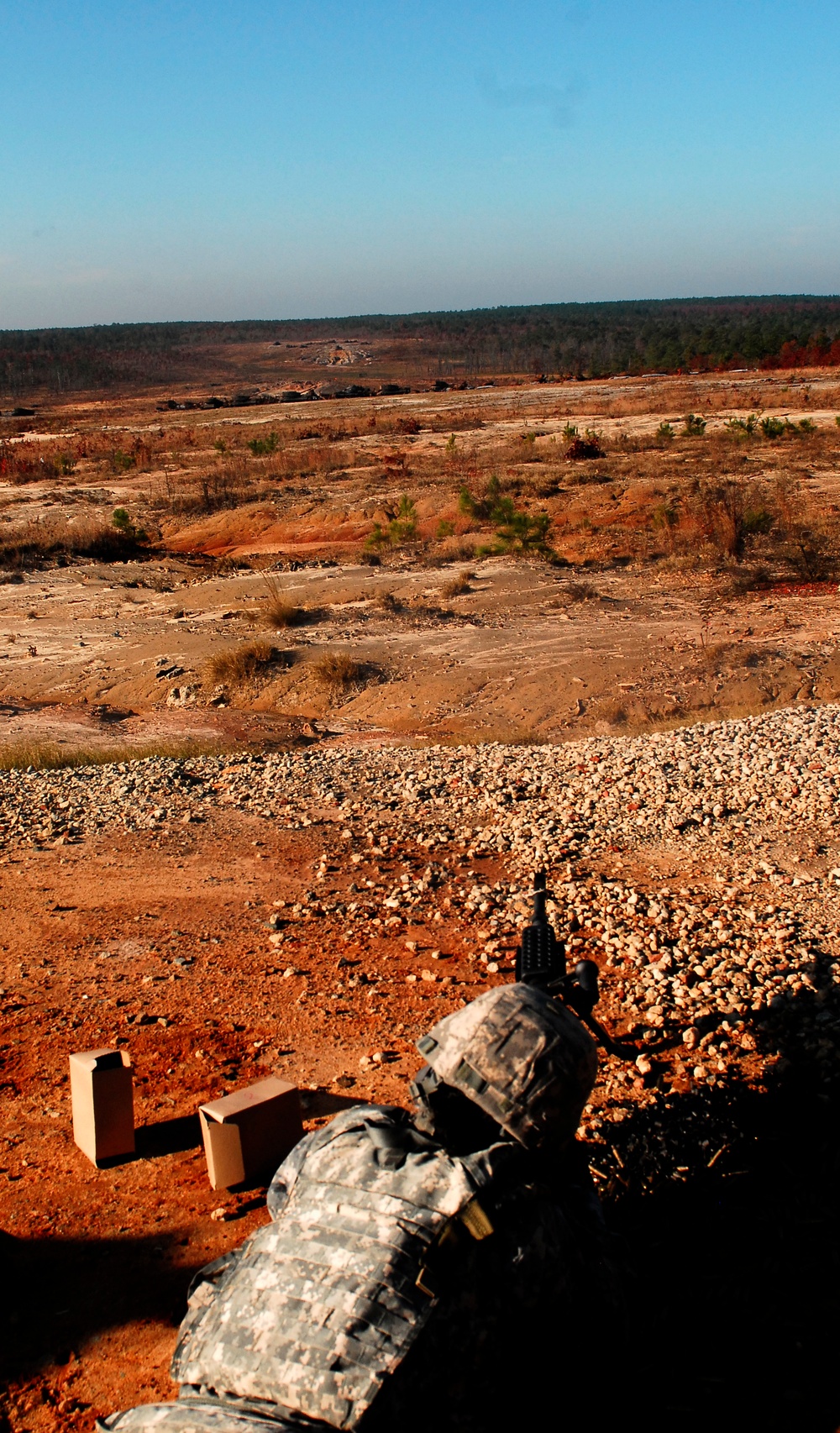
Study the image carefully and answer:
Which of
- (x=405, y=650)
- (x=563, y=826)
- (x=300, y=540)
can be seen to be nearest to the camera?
(x=563, y=826)

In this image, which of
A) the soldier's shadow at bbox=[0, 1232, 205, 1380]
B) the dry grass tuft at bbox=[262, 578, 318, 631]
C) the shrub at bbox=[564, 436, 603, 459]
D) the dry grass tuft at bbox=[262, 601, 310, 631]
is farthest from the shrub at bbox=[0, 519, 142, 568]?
the soldier's shadow at bbox=[0, 1232, 205, 1380]

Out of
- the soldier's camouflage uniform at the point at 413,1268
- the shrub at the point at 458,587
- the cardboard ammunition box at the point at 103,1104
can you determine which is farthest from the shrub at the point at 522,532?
the soldier's camouflage uniform at the point at 413,1268

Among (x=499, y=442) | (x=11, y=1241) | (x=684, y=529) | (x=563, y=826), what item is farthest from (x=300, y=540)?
(x=11, y=1241)

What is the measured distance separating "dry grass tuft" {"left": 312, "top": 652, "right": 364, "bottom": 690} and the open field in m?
0.04

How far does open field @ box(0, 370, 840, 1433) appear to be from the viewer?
2889mm

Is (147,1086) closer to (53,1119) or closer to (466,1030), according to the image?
(53,1119)

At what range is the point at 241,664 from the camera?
11.9m

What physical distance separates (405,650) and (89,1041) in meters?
8.22

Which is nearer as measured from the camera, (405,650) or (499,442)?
(405,650)

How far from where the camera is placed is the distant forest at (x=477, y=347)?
187ft

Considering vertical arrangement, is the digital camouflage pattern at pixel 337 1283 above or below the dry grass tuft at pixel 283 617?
above

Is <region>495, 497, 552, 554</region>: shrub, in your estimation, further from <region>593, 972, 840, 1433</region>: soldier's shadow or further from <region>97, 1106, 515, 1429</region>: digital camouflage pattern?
<region>97, 1106, 515, 1429</region>: digital camouflage pattern

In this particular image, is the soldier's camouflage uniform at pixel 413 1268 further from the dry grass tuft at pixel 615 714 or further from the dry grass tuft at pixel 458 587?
the dry grass tuft at pixel 458 587

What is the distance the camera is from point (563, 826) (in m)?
5.95
